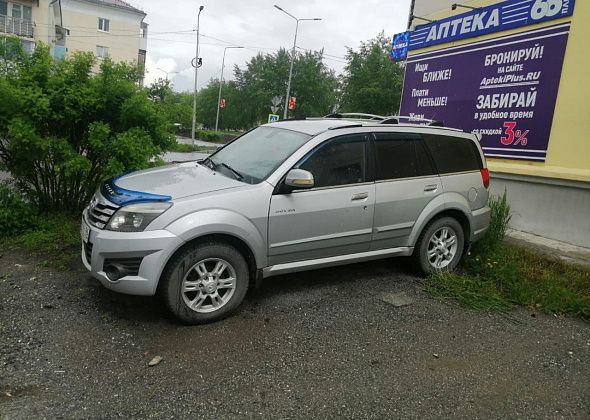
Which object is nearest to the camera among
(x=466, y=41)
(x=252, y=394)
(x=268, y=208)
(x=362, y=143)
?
(x=252, y=394)

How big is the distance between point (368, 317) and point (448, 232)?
1655 millimetres

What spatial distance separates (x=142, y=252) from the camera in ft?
11.5

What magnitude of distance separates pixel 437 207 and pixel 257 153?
1.97 metres

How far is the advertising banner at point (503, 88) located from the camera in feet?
22.6

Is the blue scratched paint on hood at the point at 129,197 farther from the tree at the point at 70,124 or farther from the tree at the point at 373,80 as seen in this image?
the tree at the point at 373,80

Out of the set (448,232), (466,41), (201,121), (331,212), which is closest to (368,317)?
(331,212)

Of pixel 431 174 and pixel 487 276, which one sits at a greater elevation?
pixel 431 174

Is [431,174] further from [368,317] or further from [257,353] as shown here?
[257,353]

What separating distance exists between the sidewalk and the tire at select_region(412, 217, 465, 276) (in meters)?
1.47

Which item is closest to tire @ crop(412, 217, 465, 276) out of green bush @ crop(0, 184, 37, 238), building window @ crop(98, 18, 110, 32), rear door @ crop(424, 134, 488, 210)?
rear door @ crop(424, 134, 488, 210)

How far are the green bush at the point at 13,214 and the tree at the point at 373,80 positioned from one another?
22948 millimetres

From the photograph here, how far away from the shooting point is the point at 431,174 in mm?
5000

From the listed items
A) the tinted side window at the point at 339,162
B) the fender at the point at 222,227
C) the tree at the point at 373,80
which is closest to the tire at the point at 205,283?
the fender at the point at 222,227

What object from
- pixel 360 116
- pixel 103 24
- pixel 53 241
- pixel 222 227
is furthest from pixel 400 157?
pixel 103 24
